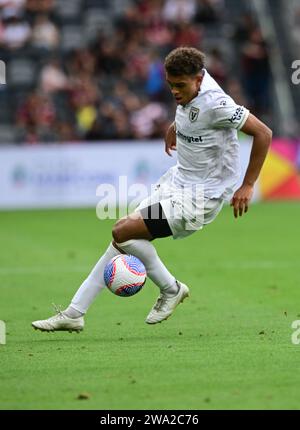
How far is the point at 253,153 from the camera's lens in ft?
27.0

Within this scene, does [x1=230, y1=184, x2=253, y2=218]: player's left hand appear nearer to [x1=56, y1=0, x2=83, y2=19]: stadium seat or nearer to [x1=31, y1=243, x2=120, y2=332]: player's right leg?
[x1=31, y1=243, x2=120, y2=332]: player's right leg

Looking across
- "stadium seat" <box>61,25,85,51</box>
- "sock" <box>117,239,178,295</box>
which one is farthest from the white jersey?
"stadium seat" <box>61,25,85,51</box>

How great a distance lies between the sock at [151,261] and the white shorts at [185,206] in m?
0.25

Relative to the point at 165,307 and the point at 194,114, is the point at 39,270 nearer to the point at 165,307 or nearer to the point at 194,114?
the point at 165,307

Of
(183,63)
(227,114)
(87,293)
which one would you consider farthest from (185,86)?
(87,293)

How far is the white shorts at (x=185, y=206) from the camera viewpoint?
337 inches

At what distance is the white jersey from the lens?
27.2 feet

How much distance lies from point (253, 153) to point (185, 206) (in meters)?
0.74

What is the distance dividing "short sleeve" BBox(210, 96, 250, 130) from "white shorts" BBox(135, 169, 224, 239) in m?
0.60

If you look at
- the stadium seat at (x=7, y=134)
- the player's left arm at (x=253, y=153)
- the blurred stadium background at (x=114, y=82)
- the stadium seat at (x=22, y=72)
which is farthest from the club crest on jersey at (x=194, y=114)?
the stadium seat at (x=22, y=72)

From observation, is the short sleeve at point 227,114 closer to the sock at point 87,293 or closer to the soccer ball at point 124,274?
the soccer ball at point 124,274

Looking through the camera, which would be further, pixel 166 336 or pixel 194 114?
pixel 166 336

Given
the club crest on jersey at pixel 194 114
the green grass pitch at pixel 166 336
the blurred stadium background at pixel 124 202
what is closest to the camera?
the green grass pitch at pixel 166 336
